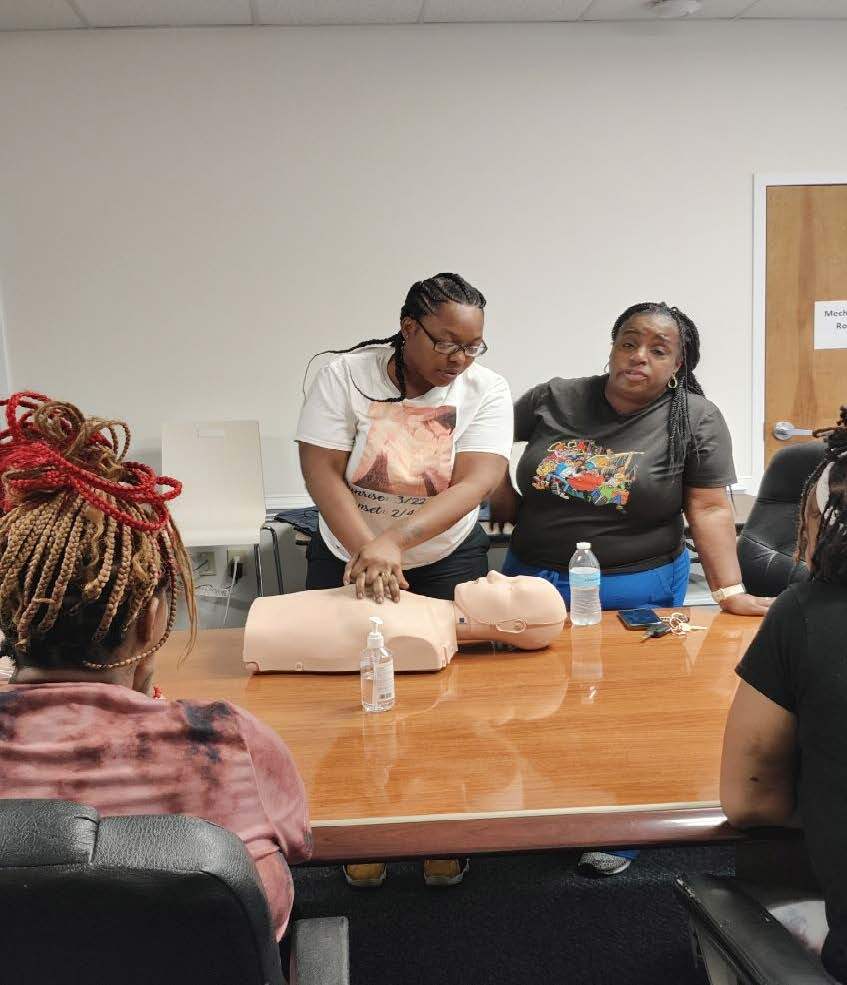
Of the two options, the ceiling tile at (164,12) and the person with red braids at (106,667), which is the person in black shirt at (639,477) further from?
the ceiling tile at (164,12)

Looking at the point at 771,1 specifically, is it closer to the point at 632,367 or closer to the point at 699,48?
the point at 699,48

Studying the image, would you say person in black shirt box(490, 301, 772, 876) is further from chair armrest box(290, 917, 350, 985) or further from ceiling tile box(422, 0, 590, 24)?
ceiling tile box(422, 0, 590, 24)

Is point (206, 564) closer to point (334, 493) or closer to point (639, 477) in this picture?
point (334, 493)

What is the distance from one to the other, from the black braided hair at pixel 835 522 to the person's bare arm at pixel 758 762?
183mm

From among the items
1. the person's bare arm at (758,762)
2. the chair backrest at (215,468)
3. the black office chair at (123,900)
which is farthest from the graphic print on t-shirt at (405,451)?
the chair backrest at (215,468)

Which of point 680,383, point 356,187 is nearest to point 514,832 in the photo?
point 680,383

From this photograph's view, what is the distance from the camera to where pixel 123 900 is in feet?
2.31

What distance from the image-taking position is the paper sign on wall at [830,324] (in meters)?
4.41

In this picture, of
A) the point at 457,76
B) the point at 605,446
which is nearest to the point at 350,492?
the point at 605,446

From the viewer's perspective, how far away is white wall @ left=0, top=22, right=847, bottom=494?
408cm

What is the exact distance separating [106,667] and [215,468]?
10.6 ft

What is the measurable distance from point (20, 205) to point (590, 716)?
3.83 metres

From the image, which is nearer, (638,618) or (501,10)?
(638,618)

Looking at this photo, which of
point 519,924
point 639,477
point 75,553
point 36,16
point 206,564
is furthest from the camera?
point 206,564
